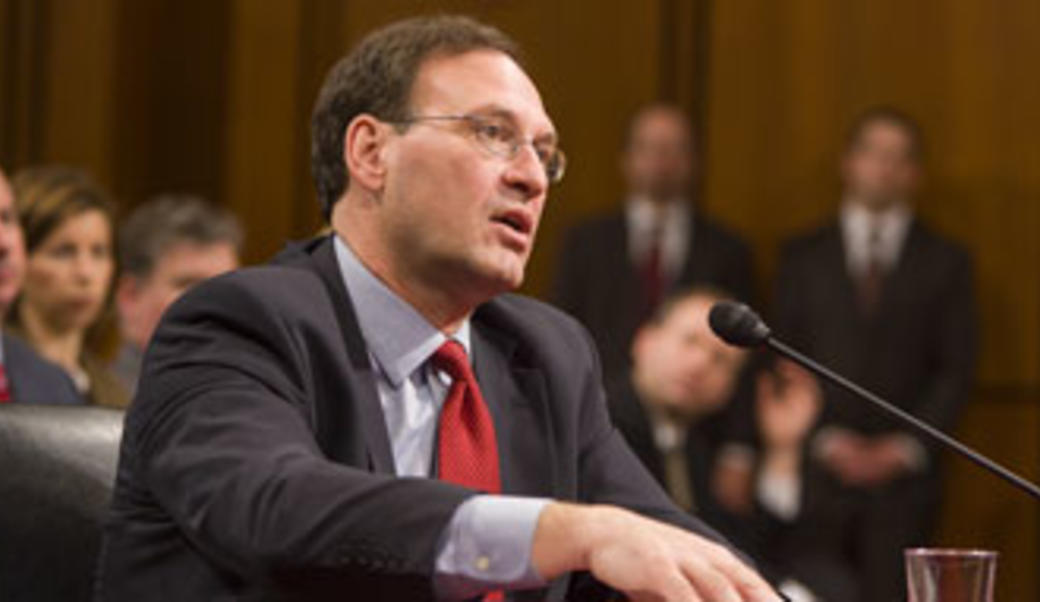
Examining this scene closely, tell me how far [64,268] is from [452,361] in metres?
2.36

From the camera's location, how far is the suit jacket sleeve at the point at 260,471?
1.41m

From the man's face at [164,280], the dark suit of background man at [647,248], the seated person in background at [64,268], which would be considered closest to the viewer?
the seated person in background at [64,268]

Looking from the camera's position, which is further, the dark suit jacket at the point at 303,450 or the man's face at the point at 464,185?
the man's face at the point at 464,185

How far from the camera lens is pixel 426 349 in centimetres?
190

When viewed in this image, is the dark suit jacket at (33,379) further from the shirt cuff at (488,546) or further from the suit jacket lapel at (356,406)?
the shirt cuff at (488,546)

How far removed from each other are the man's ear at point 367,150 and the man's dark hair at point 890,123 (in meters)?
4.43

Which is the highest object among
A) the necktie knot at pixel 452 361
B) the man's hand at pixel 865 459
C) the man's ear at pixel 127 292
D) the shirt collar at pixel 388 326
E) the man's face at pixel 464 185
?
the man's face at pixel 464 185

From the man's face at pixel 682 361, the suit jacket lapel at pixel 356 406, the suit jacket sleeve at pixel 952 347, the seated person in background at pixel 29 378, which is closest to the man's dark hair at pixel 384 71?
the suit jacket lapel at pixel 356 406

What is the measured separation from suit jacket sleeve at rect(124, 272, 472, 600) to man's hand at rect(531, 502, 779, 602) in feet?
0.30

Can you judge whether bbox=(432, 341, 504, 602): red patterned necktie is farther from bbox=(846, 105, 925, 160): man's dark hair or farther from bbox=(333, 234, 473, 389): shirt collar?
bbox=(846, 105, 925, 160): man's dark hair

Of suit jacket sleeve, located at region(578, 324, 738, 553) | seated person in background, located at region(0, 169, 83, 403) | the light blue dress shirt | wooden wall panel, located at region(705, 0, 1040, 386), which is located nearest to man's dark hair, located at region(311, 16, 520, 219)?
the light blue dress shirt

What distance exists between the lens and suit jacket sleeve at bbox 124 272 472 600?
4.63 ft

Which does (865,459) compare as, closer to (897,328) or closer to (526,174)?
(897,328)

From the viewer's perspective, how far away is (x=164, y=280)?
14.6 ft
